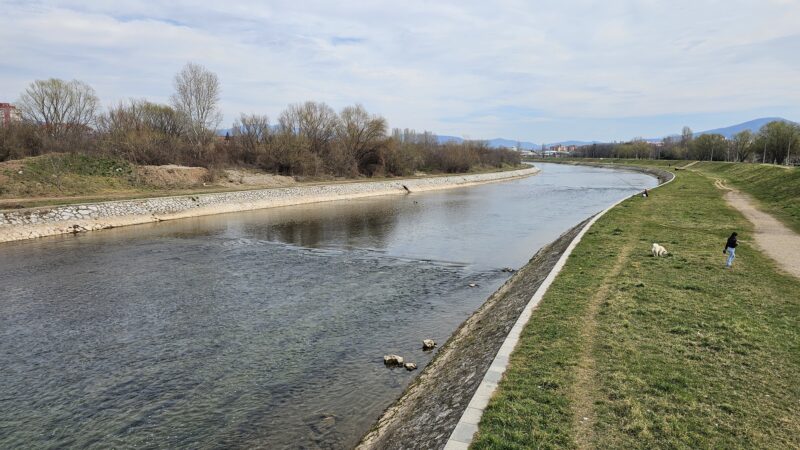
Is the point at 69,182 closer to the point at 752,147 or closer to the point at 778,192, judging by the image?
the point at 778,192

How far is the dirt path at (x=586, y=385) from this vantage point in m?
5.81

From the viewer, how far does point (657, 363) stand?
307 inches

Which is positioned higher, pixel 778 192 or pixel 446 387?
pixel 778 192

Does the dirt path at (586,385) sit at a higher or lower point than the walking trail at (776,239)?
lower

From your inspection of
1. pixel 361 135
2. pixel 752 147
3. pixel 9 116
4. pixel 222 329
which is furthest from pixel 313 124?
pixel 752 147

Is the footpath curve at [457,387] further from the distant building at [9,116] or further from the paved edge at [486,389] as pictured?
the distant building at [9,116]

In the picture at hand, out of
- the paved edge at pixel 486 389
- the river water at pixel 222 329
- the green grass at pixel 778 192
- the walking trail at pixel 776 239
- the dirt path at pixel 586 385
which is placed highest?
the green grass at pixel 778 192

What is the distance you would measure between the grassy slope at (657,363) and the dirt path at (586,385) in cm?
2

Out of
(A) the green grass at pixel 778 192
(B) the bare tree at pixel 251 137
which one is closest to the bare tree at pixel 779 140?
(A) the green grass at pixel 778 192

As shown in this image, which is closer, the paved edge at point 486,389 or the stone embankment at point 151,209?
the paved edge at point 486,389

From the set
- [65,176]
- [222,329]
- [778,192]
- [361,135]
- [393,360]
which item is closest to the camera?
[393,360]

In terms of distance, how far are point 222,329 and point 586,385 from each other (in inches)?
394

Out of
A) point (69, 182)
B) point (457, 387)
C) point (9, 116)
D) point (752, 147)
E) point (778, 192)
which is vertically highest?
point (9, 116)

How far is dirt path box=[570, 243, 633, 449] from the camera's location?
5.81m
